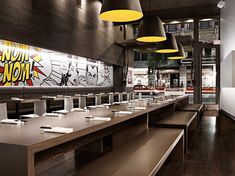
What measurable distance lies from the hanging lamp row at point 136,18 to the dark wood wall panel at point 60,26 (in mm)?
2418

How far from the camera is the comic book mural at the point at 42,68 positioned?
6.12 m

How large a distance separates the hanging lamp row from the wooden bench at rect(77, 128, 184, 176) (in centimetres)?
198

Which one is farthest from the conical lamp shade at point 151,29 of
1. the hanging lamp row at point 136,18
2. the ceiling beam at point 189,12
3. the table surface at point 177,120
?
the ceiling beam at point 189,12

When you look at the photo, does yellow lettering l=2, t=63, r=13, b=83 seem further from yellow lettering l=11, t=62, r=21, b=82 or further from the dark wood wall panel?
the dark wood wall panel

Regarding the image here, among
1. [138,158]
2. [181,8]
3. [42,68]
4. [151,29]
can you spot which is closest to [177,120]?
[151,29]

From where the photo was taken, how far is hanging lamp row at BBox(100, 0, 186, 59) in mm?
3643

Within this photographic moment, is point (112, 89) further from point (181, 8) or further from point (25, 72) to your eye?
point (25, 72)

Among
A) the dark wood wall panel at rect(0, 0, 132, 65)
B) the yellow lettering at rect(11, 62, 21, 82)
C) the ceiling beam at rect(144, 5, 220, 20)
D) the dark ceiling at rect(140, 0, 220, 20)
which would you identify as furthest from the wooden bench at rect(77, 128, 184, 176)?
the ceiling beam at rect(144, 5, 220, 20)

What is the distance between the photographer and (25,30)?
577cm

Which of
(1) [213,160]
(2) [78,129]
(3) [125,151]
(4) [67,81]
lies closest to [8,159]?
(2) [78,129]

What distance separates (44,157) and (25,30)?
4.77 m

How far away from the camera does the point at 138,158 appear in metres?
2.66

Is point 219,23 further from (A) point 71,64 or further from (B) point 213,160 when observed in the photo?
(B) point 213,160

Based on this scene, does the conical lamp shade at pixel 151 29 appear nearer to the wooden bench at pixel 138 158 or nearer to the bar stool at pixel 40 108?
the wooden bench at pixel 138 158
